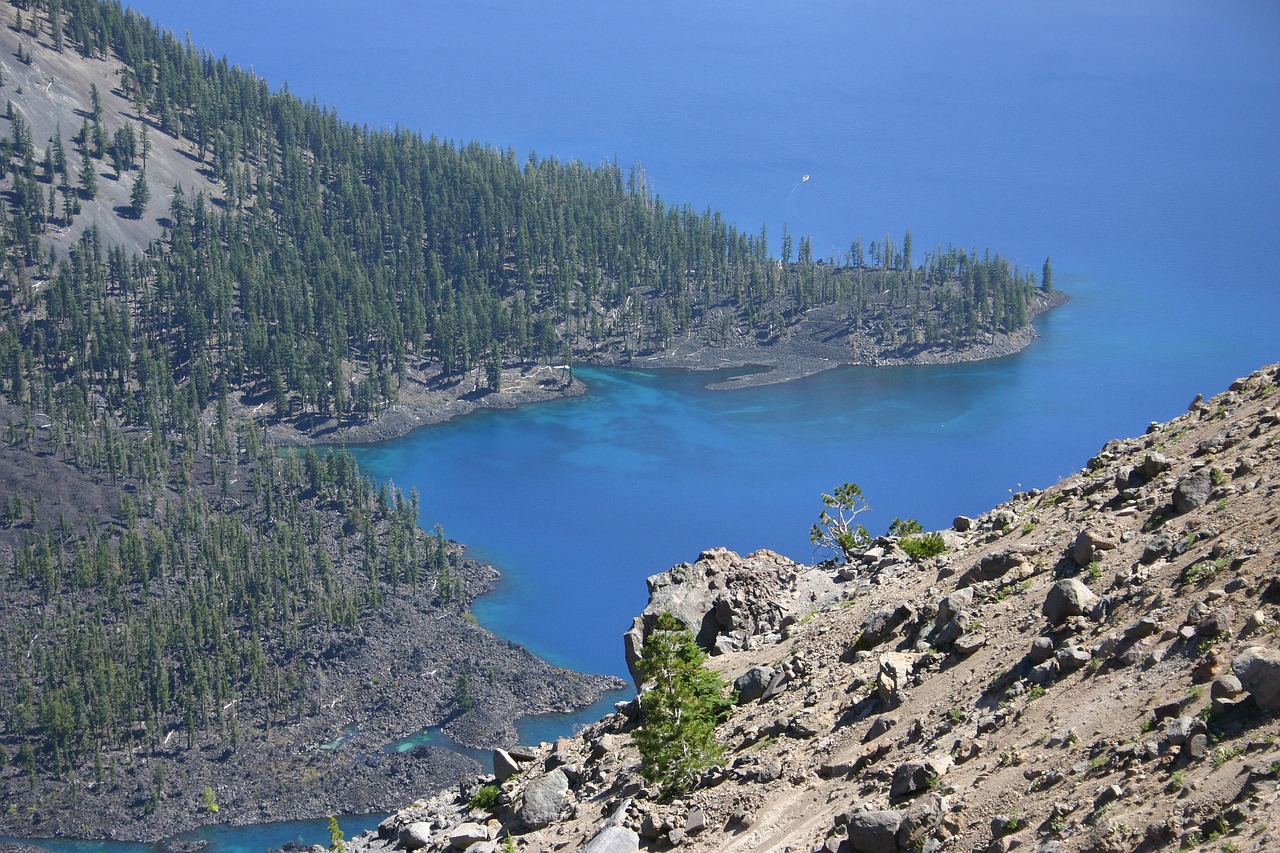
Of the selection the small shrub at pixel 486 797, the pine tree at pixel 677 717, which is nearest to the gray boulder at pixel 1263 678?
the pine tree at pixel 677 717

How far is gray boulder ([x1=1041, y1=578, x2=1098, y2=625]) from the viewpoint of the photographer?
92.3ft

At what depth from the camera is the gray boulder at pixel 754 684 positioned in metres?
35.7

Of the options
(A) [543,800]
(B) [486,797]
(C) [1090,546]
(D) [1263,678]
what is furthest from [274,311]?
(D) [1263,678]

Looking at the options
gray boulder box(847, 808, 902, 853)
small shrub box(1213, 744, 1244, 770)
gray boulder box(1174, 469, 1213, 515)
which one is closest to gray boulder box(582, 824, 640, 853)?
gray boulder box(847, 808, 902, 853)

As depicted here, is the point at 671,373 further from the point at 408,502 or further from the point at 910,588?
the point at 910,588

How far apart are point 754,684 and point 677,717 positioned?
382cm

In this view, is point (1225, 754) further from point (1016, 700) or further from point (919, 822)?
point (1016, 700)

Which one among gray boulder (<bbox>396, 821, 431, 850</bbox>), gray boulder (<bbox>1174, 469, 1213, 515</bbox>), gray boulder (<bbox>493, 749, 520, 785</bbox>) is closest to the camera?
gray boulder (<bbox>1174, 469, 1213, 515</bbox>)

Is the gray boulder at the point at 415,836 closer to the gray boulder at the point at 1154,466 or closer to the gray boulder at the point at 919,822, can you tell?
the gray boulder at the point at 919,822

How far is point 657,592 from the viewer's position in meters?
44.9

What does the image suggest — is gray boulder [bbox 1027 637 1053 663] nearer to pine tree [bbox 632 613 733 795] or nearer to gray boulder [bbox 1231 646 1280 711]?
gray boulder [bbox 1231 646 1280 711]

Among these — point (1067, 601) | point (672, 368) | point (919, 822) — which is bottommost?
point (672, 368)

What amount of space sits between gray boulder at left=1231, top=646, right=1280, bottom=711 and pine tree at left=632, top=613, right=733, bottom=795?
1251cm

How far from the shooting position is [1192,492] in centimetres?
3025
